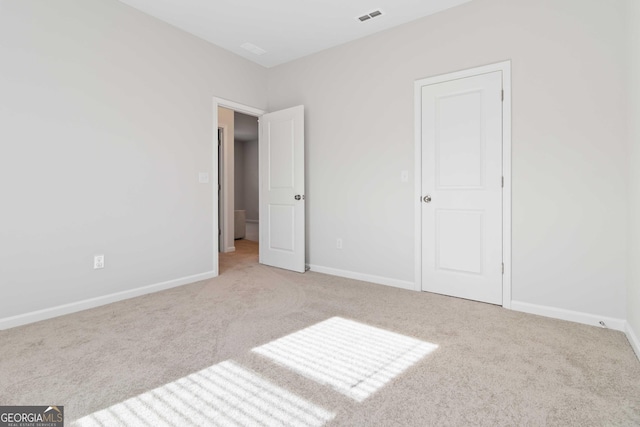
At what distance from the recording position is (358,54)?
3641 mm

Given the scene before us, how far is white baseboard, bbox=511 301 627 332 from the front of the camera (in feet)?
7.55

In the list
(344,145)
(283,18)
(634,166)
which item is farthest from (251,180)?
(634,166)

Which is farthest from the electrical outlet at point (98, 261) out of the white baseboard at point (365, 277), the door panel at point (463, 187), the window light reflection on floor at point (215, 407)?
the door panel at point (463, 187)

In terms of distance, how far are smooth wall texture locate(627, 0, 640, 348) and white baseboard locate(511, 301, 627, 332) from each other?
0.16 metres

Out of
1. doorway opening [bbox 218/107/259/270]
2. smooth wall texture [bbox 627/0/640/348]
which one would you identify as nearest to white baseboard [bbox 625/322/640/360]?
smooth wall texture [bbox 627/0/640/348]

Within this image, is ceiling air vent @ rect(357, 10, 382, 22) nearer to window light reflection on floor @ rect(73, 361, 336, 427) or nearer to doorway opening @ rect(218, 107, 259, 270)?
doorway opening @ rect(218, 107, 259, 270)

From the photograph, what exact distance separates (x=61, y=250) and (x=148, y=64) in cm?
195

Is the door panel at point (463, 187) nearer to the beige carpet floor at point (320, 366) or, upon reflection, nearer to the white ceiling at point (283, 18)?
the beige carpet floor at point (320, 366)

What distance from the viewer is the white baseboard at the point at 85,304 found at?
7.71 ft

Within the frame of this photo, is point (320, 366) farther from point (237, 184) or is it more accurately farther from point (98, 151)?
point (237, 184)

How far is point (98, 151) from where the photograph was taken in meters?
2.79

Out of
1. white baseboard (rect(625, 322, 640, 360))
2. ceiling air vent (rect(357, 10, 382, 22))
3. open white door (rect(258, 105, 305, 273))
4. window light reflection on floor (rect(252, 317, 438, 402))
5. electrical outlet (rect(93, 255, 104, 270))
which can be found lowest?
window light reflection on floor (rect(252, 317, 438, 402))

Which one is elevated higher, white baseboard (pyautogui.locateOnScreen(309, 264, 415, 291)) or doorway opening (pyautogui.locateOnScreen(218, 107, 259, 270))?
doorway opening (pyautogui.locateOnScreen(218, 107, 259, 270))

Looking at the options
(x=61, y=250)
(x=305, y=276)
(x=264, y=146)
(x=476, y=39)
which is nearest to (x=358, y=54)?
(x=476, y=39)
